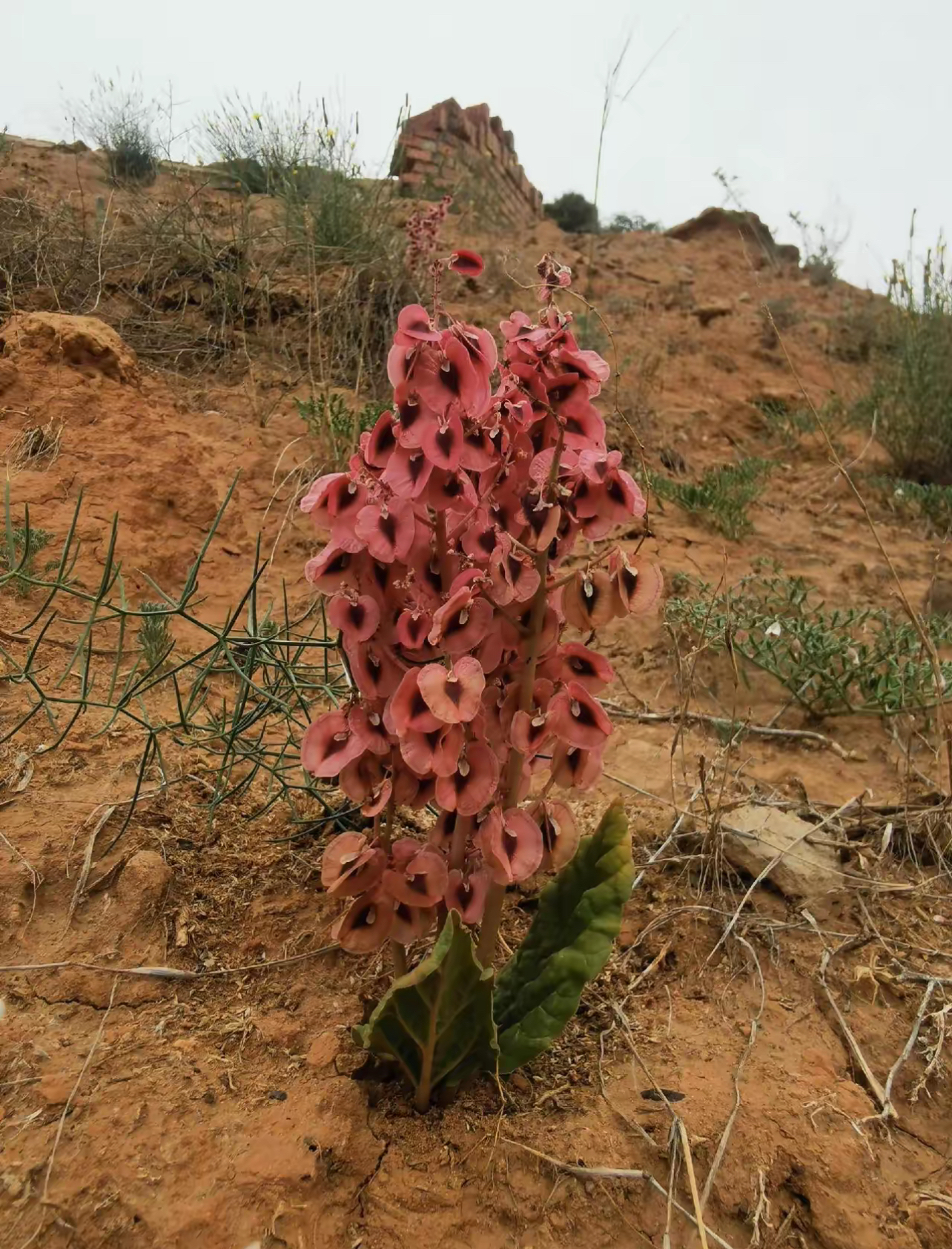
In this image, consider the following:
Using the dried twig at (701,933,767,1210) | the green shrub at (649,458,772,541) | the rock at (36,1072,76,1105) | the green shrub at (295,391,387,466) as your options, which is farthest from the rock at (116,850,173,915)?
the green shrub at (649,458,772,541)

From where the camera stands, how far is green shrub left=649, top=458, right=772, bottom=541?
15.9 ft

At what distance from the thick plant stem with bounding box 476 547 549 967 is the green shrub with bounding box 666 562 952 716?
5.24 ft

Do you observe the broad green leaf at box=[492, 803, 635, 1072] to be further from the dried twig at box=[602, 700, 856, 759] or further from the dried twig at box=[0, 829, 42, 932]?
the dried twig at box=[602, 700, 856, 759]

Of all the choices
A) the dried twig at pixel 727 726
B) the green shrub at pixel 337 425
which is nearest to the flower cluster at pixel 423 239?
the green shrub at pixel 337 425

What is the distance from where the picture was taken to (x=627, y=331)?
842 cm

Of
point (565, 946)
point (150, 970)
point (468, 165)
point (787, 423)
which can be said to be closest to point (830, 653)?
point (565, 946)

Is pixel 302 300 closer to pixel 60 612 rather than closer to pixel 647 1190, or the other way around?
pixel 60 612

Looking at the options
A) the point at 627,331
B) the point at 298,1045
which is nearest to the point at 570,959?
the point at 298,1045

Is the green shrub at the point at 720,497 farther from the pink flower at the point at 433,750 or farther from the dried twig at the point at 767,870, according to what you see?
the pink flower at the point at 433,750

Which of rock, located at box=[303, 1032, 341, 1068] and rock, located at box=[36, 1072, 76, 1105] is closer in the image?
rock, located at box=[36, 1072, 76, 1105]

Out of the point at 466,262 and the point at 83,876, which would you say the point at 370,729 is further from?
the point at 83,876

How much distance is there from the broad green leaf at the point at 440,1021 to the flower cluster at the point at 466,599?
2.7 inches

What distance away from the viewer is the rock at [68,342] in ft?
11.8

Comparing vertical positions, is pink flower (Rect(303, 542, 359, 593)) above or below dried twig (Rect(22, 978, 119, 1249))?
above
